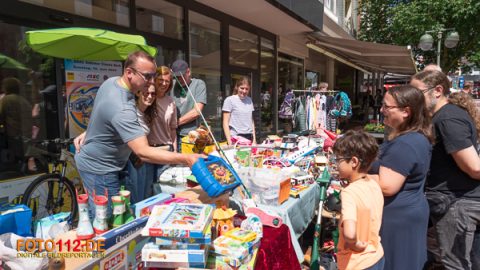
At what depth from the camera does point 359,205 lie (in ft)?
5.62

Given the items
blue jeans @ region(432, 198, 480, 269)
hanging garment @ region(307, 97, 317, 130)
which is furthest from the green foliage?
blue jeans @ region(432, 198, 480, 269)

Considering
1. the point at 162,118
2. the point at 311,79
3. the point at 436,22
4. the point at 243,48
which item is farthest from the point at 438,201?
the point at 436,22

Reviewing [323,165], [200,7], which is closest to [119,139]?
[323,165]

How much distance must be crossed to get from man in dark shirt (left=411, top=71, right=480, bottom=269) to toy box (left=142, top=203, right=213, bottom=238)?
1.63m

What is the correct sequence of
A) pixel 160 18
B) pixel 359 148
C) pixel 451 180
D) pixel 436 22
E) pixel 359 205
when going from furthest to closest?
1. pixel 436 22
2. pixel 160 18
3. pixel 451 180
4. pixel 359 148
5. pixel 359 205

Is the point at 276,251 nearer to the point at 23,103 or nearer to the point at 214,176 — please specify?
the point at 214,176

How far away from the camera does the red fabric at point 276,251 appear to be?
1.87 m

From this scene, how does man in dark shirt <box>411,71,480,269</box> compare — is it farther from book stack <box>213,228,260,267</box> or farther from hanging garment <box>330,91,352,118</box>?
hanging garment <box>330,91,352,118</box>

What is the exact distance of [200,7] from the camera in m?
6.52

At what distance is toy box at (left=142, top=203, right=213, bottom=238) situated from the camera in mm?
1475

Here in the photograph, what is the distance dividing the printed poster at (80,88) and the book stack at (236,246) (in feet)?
10.2

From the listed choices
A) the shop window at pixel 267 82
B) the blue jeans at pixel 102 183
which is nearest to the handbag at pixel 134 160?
the blue jeans at pixel 102 183

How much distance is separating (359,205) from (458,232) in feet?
3.66

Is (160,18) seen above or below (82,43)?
above
